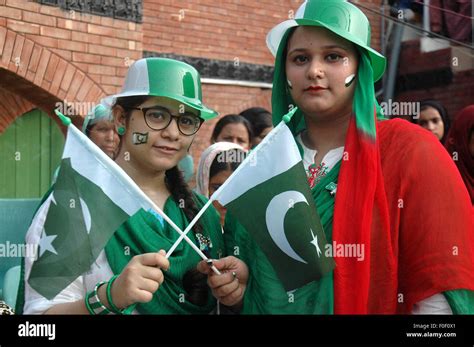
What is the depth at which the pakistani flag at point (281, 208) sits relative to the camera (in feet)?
5.47

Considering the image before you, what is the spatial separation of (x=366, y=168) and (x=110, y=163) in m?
0.59

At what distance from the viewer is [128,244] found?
67.5 inches

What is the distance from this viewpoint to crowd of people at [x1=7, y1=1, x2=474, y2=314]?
5.39 ft

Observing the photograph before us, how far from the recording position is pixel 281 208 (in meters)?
1.72

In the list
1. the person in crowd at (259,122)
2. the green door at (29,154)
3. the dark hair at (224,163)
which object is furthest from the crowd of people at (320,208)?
the green door at (29,154)

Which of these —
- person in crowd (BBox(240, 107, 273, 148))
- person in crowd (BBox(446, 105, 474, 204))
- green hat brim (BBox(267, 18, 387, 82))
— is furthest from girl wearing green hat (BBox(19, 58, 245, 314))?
person in crowd (BBox(240, 107, 273, 148))

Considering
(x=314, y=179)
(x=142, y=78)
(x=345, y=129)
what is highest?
(x=142, y=78)

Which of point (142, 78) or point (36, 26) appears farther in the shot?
point (36, 26)

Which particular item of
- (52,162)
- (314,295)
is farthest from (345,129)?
(52,162)

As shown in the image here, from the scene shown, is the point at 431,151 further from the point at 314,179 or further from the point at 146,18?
the point at 146,18

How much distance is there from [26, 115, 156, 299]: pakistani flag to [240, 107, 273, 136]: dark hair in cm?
210

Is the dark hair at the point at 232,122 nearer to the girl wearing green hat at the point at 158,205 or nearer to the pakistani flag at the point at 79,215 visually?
the girl wearing green hat at the point at 158,205

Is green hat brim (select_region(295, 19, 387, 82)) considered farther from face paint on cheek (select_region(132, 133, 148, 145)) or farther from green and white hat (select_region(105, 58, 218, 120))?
face paint on cheek (select_region(132, 133, 148, 145))

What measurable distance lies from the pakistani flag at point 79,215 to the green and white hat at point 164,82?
18 centimetres
